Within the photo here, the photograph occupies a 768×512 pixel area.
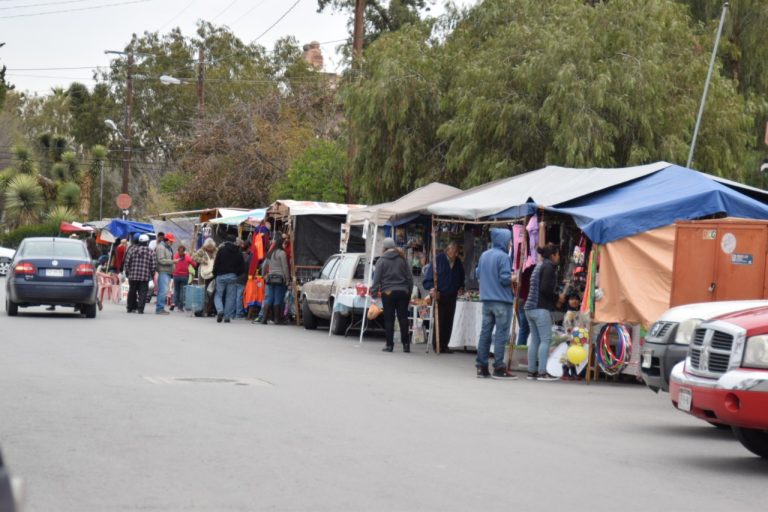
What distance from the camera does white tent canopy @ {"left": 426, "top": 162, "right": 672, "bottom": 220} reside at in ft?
61.0

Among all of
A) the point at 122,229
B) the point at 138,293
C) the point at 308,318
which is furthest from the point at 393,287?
the point at 122,229

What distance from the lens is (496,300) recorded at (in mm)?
16484

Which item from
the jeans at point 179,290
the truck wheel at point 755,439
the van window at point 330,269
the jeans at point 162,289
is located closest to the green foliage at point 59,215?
the jeans at point 179,290

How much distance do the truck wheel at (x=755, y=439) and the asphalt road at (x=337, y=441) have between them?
134 mm

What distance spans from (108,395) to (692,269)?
24.0 feet

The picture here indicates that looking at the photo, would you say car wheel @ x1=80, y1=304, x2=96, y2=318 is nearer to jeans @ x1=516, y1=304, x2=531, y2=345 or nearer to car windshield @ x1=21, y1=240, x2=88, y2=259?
car windshield @ x1=21, y1=240, x2=88, y2=259

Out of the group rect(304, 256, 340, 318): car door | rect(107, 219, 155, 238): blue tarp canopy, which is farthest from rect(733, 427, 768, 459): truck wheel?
rect(107, 219, 155, 238): blue tarp canopy

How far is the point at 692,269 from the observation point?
15.2 m

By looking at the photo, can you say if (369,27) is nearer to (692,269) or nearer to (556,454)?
(692,269)

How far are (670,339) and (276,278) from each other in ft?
53.4

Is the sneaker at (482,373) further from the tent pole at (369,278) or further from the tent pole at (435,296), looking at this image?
the tent pole at (369,278)

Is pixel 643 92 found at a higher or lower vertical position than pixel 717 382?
higher

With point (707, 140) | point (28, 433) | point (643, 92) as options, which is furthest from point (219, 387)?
A: point (707, 140)

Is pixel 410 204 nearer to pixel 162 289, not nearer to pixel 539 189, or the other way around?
pixel 539 189
